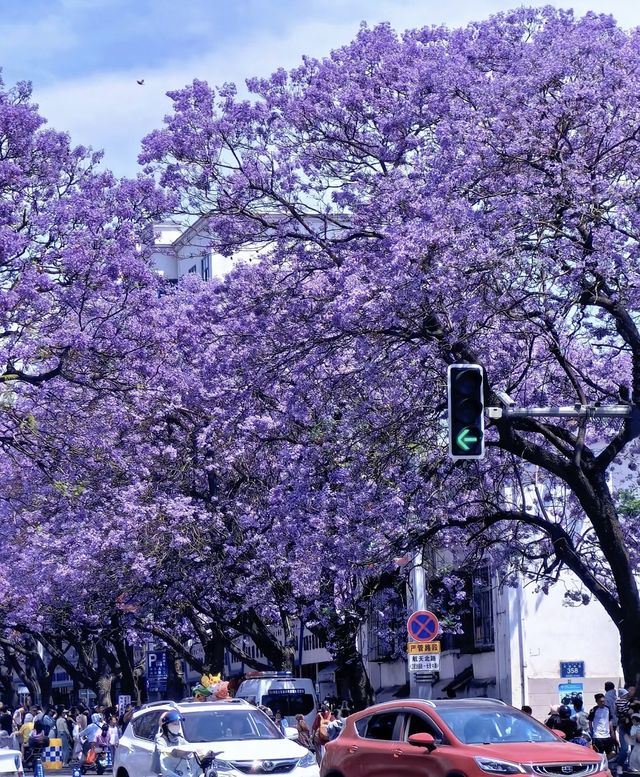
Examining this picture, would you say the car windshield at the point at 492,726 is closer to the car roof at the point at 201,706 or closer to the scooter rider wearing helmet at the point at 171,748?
the scooter rider wearing helmet at the point at 171,748

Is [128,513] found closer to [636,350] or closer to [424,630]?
[424,630]

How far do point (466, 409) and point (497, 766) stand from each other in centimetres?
370

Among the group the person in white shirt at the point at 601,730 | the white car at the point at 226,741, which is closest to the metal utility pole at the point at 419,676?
the person in white shirt at the point at 601,730

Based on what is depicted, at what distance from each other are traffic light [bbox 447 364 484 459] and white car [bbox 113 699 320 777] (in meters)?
4.87

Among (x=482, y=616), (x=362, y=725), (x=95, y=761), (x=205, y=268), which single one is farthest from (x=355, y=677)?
(x=205, y=268)

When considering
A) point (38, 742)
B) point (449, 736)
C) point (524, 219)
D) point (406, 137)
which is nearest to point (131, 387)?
point (406, 137)

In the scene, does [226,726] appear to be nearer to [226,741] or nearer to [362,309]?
[226,741]

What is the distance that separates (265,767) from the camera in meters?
17.9

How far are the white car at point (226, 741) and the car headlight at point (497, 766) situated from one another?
3.90 meters

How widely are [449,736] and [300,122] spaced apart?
12913 mm

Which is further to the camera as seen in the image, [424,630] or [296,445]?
Result: [296,445]

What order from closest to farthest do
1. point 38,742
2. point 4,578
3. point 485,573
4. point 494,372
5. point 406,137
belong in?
1. point 494,372
2. point 406,137
3. point 485,573
4. point 38,742
5. point 4,578

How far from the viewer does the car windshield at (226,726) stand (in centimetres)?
1877

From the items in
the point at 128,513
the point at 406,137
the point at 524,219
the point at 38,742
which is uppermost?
the point at 406,137
